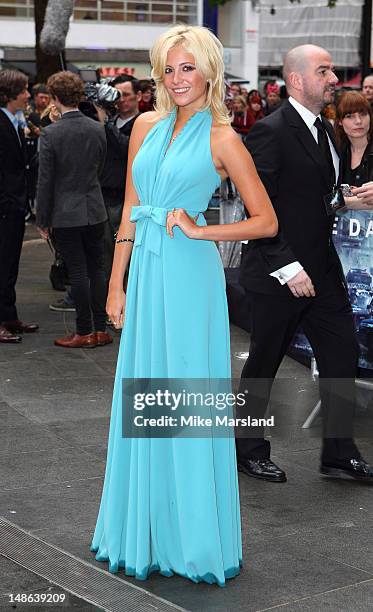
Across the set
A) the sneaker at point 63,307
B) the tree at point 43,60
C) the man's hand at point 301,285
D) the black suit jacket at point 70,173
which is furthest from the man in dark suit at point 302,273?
the tree at point 43,60

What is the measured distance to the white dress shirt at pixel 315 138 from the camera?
17.4 ft

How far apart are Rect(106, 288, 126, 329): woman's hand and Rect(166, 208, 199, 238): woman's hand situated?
37 cm

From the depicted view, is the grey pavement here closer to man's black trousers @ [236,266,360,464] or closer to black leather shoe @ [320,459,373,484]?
black leather shoe @ [320,459,373,484]

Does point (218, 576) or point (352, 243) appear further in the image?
point (352, 243)

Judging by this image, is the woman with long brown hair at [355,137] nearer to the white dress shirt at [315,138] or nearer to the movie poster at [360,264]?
the movie poster at [360,264]

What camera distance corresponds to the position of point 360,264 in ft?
20.7

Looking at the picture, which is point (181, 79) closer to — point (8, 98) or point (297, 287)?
point (297, 287)

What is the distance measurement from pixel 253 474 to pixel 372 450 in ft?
2.87

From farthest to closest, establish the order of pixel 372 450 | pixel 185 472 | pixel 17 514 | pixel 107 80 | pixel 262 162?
pixel 107 80 → pixel 372 450 → pixel 262 162 → pixel 17 514 → pixel 185 472

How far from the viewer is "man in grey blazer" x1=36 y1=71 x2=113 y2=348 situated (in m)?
8.60

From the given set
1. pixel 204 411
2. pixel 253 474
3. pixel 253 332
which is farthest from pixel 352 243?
pixel 204 411

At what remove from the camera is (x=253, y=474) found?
5613 millimetres

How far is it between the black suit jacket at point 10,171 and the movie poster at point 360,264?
3286 mm

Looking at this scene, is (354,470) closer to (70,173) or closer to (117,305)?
(117,305)
